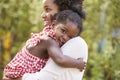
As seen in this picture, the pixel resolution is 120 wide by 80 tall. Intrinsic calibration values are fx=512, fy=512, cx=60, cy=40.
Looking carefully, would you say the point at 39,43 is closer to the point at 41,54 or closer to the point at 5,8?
the point at 41,54

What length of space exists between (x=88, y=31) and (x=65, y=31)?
6488mm

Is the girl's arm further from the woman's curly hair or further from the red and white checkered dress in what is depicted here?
the woman's curly hair

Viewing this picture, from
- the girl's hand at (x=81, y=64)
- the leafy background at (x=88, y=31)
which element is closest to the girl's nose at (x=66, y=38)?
the girl's hand at (x=81, y=64)

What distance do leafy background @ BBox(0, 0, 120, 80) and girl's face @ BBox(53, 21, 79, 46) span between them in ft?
16.3

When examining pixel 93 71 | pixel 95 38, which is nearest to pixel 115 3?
pixel 93 71

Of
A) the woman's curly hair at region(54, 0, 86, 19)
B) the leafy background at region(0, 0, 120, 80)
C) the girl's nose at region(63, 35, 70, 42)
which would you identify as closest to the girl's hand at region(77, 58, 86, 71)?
the girl's nose at region(63, 35, 70, 42)

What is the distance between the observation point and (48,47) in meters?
3.86

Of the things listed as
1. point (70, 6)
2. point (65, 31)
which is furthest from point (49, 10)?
point (65, 31)

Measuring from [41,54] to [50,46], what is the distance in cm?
13

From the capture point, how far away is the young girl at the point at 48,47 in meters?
3.86

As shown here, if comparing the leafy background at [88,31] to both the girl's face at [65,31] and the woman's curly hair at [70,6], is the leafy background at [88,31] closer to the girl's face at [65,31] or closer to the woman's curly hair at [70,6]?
the woman's curly hair at [70,6]

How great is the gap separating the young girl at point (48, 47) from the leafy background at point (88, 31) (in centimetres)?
493

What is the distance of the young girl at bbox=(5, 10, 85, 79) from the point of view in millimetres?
3861

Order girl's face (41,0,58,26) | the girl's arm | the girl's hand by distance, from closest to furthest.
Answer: the girl's arm, the girl's hand, girl's face (41,0,58,26)
